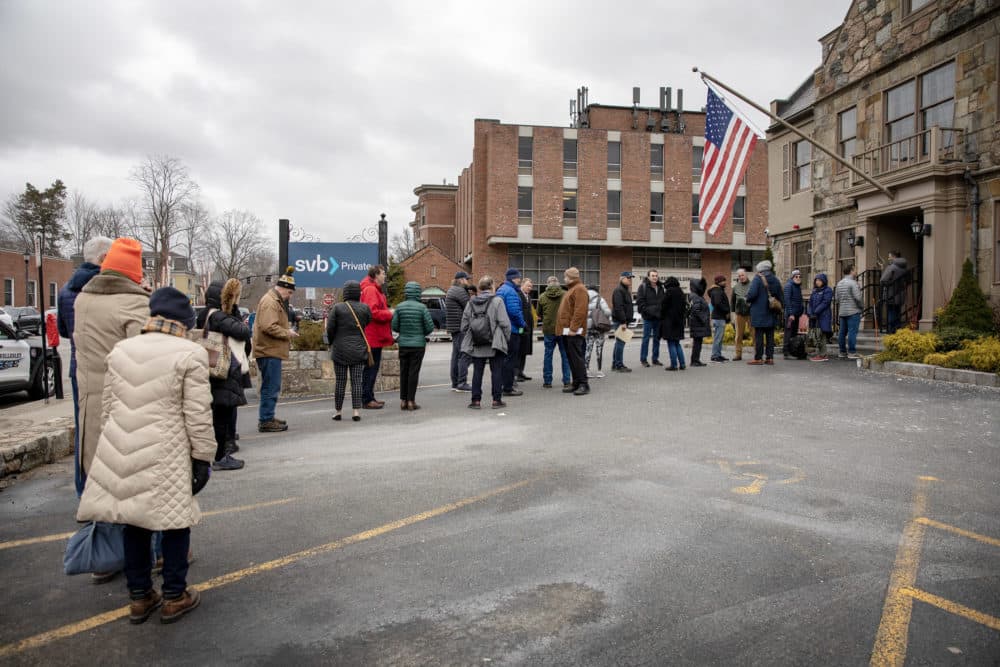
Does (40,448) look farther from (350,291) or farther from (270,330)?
(350,291)

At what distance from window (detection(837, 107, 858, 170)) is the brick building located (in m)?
27.0

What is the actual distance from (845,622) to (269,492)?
4.40 m

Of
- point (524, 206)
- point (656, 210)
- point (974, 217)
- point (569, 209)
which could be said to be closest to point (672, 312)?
point (974, 217)

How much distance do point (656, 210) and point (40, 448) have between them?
4454cm

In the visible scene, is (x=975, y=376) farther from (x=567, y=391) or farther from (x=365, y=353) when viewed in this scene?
(x=365, y=353)

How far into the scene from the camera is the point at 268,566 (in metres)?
4.21

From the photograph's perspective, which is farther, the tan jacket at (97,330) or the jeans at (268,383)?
the jeans at (268,383)

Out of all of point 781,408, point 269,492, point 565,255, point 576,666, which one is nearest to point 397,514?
point 269,492

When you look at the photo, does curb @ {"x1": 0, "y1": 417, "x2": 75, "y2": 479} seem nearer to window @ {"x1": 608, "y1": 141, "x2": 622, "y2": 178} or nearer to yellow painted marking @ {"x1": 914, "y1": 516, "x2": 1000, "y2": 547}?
yellow painted marking @ {"x1": 914, "y1": 516, "x2": 1000, "y2": 547}

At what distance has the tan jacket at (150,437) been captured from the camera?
11.1ft

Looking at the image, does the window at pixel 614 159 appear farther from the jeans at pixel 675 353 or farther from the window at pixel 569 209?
the jeans at pixel 675 353

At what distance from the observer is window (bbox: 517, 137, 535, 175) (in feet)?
151

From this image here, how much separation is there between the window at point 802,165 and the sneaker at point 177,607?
21.9 m

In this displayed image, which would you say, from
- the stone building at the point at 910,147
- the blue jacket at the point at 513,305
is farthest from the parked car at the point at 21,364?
the stone building at the point at 910,147
